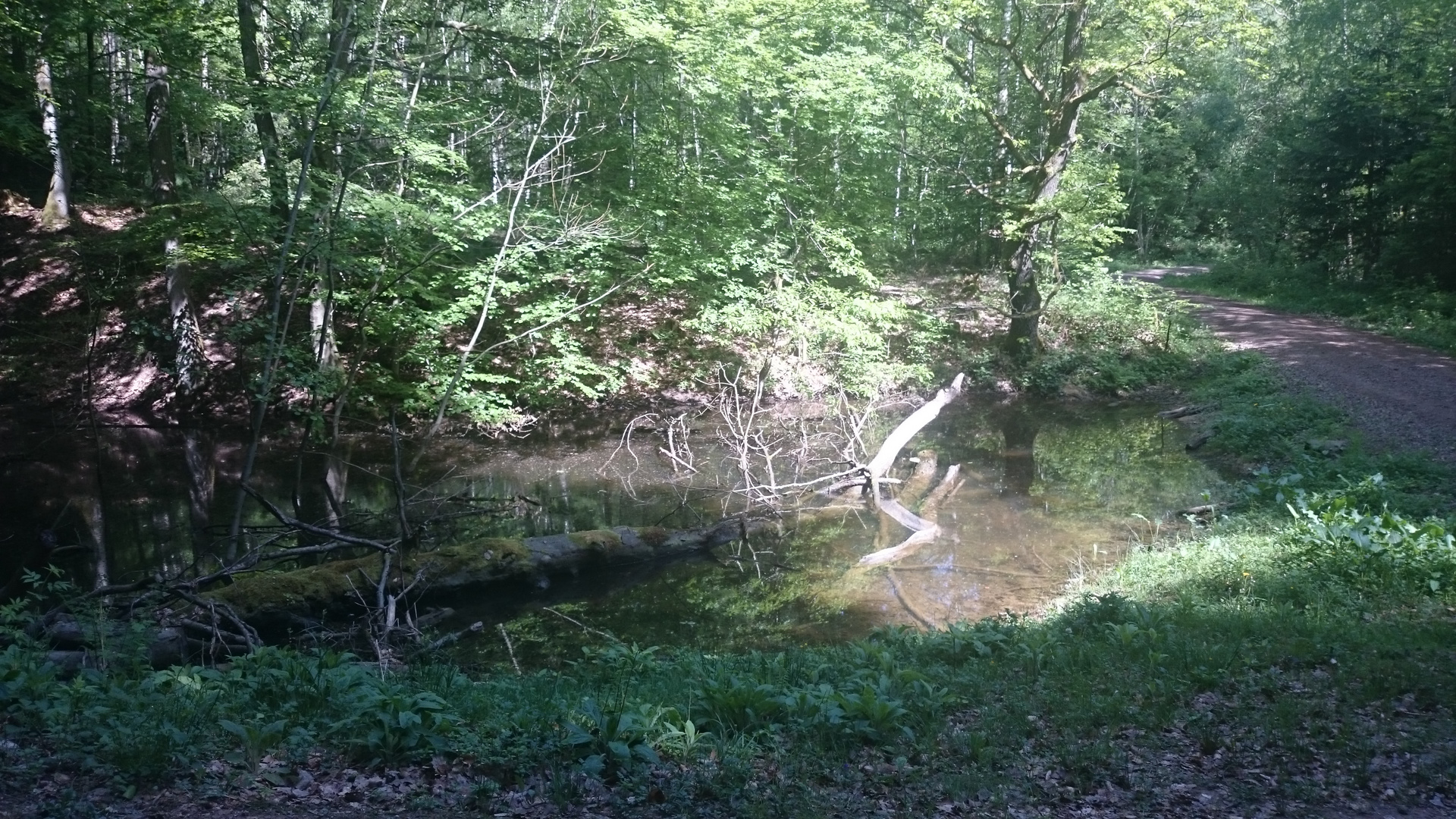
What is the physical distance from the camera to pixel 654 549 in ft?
36.3

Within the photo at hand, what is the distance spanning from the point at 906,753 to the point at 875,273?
1717 cm

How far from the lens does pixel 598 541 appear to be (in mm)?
10727

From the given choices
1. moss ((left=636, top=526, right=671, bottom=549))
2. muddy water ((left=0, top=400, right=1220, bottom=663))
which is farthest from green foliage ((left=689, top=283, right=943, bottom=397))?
moss ((left=636, top=526, right=671, bottom=549))

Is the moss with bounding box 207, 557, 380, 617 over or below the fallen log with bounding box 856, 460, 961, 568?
over

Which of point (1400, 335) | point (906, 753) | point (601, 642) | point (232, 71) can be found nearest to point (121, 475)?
point (232, 71)

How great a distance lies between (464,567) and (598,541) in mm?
1690

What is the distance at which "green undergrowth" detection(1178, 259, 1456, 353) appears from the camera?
18.5m

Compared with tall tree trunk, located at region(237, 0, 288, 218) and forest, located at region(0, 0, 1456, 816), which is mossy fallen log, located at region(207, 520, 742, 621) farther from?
tall tree trunk, located at region(237, 0, 288, 218)

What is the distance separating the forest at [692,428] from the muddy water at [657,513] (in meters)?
0.11

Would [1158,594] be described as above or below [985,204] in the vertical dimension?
below

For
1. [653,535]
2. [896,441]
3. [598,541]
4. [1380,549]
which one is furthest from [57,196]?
[1380,549]

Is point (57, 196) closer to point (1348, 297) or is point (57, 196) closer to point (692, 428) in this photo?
point (692, 428)

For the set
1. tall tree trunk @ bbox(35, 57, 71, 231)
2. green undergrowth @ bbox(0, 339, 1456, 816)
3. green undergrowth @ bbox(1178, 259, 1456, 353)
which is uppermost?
tall tree trunk @ bbox(35, 57, 71, 231)

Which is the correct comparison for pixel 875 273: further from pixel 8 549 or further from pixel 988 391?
pixel 8 549
